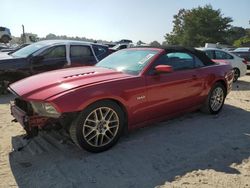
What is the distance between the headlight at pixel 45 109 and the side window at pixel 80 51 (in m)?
5.18

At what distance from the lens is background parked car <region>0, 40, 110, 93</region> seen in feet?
27.7

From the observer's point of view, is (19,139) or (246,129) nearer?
(19,139)

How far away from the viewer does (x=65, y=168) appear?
3891mm

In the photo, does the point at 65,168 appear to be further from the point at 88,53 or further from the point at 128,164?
the point at 88,53

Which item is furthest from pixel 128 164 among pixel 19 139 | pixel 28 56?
pixel 28 56

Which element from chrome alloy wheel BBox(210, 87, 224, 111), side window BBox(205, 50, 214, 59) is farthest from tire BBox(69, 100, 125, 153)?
side window BBox(205, 50, 214, 59)

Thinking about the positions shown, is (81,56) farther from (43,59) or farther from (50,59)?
(43,59)

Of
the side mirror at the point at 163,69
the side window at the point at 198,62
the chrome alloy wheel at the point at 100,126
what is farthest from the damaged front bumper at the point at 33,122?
the side window at the point at 198,62

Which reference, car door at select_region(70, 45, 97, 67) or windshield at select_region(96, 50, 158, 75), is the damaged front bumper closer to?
windshield at select_region(96, 50, 158, 75)

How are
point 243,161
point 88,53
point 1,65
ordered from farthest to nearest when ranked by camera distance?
point 88,53 < point 1,65 < point 243,161

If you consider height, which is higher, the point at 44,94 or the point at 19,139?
the point at 44,94

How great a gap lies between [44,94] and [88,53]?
5.66 metres

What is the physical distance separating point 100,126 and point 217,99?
3.25 m

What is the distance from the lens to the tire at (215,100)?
6371mm
